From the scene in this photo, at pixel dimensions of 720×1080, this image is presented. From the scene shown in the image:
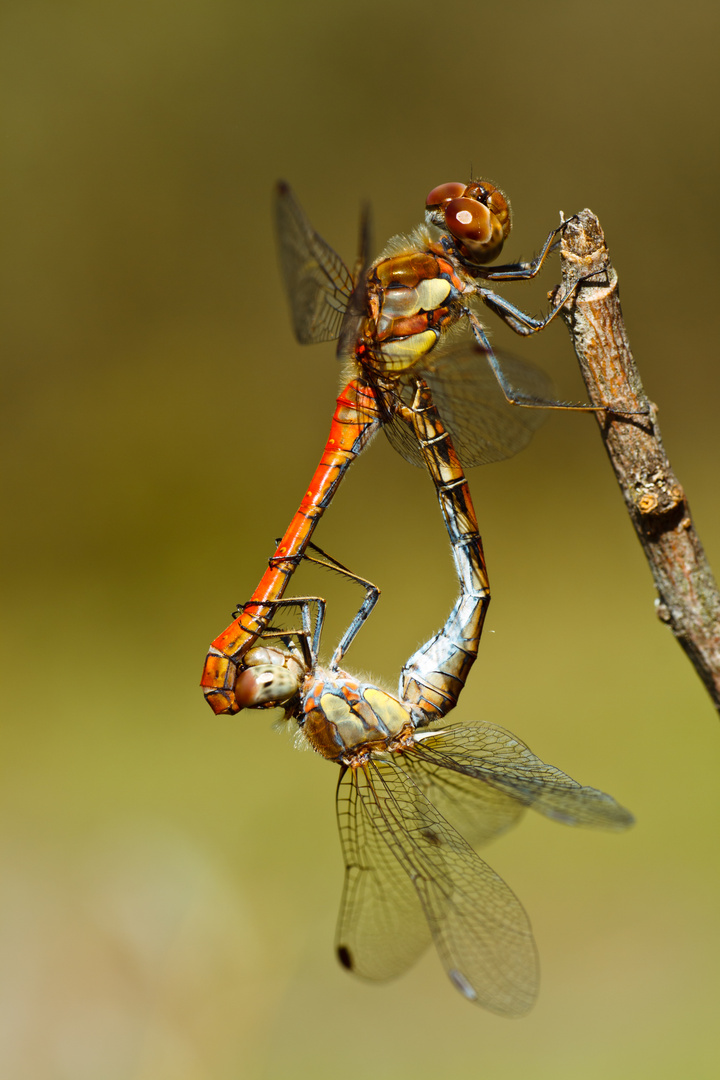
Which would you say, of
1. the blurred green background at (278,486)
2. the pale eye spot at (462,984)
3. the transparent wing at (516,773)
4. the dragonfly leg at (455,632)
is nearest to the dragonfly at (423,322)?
the dragonfly leg at (455,632)

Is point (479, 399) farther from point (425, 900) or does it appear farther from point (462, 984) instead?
point (462, 984)

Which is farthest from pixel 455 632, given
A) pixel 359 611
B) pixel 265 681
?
pixel 265 681

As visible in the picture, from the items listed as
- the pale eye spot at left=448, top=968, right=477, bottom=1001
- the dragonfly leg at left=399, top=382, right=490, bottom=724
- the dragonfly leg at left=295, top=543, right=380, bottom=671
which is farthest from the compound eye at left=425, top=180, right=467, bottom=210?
the pale eye spot at left=448, top=968, right=477, bottom=1001

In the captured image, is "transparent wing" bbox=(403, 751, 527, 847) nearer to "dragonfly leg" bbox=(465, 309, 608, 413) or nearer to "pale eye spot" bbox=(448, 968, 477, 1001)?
"pale eye spot" bbox=(448, 968, 477, 1001)

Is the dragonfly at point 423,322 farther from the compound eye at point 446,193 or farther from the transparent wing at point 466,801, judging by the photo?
the transparent wing at point 466,801

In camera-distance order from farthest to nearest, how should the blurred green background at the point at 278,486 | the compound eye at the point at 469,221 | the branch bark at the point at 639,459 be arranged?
1. the blurred green background at the point at 278,486
2. the compound eye at the point at 469,221
3. the branch bark at the point at 639,459
